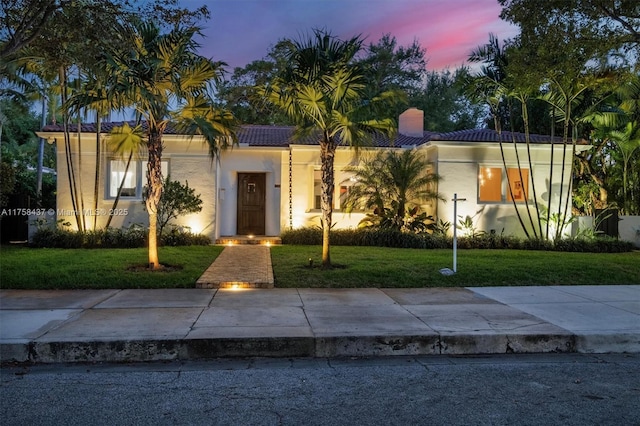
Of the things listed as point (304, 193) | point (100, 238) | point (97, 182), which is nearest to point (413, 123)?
point (304, 193)

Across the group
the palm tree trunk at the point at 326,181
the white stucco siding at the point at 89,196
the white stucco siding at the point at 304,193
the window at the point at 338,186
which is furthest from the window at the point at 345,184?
the white stucco siding at the point at 89,196

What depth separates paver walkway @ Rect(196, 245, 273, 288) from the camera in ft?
28.8

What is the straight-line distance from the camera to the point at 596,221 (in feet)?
52.6

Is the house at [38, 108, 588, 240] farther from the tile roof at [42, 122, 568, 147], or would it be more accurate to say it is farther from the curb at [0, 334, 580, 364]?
the curb at [0, 334, 580, 364]

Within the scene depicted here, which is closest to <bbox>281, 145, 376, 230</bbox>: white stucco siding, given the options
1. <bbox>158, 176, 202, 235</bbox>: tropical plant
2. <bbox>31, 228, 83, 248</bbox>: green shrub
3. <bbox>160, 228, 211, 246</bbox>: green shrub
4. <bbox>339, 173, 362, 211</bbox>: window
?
<bbox>339, 173, 362, 211</bbox>: window

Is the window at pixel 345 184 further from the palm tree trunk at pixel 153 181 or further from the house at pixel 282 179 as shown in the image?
the palm tree trunk at pixel 153 181

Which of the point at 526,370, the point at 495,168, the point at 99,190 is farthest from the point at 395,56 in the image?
the point at 526,370

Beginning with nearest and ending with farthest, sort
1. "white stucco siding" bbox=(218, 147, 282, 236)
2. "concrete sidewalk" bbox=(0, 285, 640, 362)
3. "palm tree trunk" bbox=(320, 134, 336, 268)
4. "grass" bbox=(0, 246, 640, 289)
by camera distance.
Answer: "concrete sidewalk" bbox=(0, 285, 640, 362) → "grass" bbox=(0, 246, 640, 289) → "palm tree trunk" bbox=(320, 134, 336, 268) → "white stucco siding" bbox=(218, 147, 282, 236)

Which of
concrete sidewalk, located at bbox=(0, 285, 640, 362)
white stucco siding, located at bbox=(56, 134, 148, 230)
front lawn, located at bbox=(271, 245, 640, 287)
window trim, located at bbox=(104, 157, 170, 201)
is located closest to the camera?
concrete sidewalk, located at bbox=(0, 285, 640, 362)

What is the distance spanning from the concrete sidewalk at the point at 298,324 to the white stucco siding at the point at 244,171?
849 cm

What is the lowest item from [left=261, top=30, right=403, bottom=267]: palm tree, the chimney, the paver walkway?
the paver walkway

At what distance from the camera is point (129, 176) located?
15.8 m

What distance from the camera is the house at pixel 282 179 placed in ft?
50.5

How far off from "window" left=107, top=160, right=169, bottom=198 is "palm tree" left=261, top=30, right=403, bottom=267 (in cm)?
707
